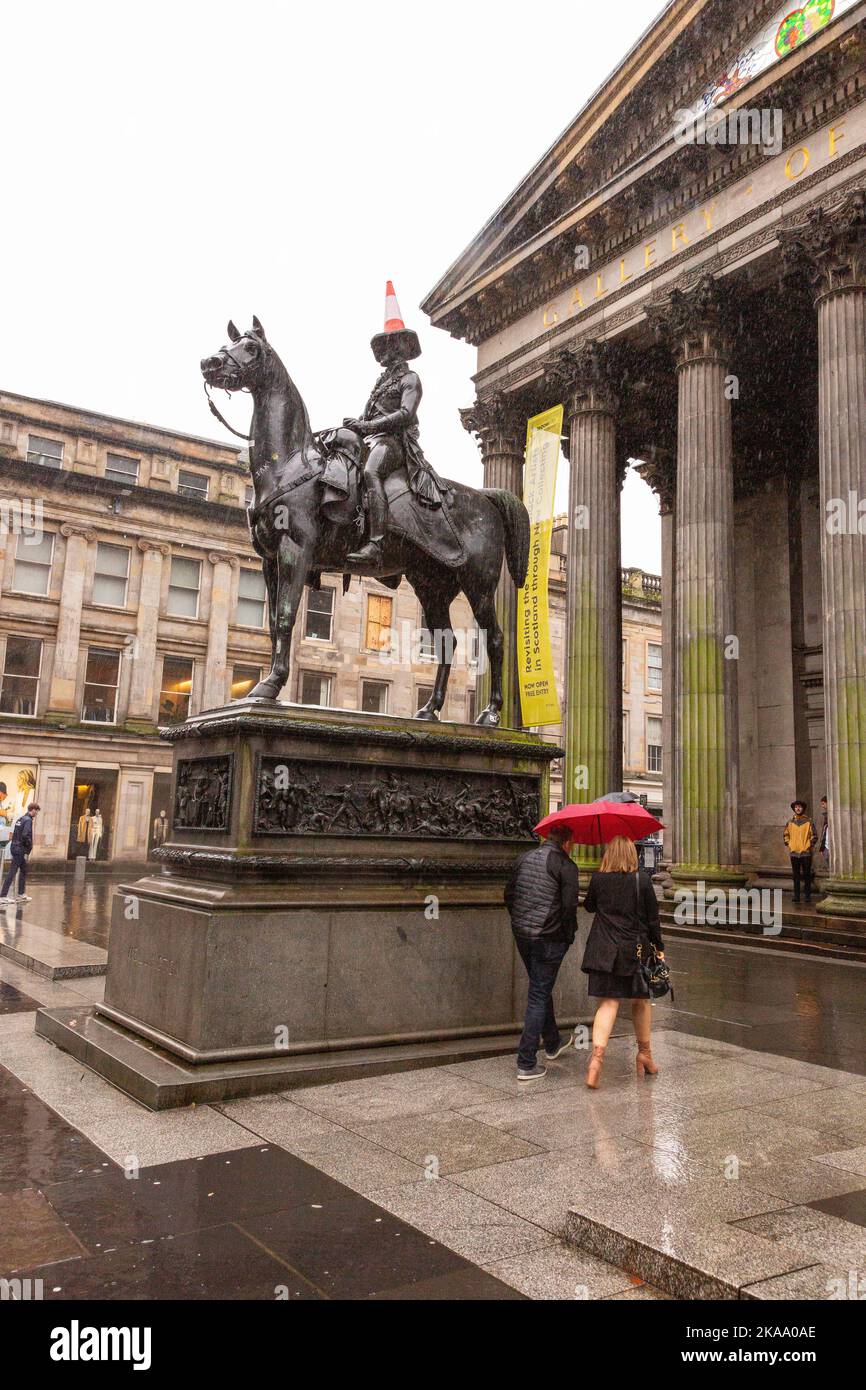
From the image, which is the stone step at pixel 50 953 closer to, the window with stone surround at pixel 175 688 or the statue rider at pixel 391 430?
the statue rider at pixel 391 430

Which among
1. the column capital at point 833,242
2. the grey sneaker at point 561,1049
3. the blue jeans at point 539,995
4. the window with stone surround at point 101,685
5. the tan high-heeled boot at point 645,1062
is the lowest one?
the grey sneaker at point 561,1049

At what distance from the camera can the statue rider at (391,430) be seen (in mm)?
8797

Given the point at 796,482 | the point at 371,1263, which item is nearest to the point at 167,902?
the point at 371,1263

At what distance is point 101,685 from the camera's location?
4072 cm

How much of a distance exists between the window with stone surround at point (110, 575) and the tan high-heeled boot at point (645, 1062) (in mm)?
37315

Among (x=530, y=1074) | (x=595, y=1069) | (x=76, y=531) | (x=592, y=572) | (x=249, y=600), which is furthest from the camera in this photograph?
(x=249, y=600)

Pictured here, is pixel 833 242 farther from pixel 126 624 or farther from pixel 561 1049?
pixel 126 624

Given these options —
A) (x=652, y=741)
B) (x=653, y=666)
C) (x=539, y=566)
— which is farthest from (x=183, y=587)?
(x=652, y=741)

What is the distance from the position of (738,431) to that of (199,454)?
25399mm

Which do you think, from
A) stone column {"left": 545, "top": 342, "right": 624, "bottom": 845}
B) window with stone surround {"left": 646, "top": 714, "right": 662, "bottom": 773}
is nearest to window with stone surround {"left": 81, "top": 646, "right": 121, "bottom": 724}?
stone column {"left": 545, "top": 342, "right": 624, "bottom": 845}

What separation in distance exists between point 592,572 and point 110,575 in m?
24.5

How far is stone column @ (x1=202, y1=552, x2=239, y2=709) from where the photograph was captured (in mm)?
42625

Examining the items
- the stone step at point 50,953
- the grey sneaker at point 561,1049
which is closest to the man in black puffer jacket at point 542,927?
the grey sneaker at point 561,1049

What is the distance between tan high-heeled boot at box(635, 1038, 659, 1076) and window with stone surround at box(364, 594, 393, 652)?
38774 mm
